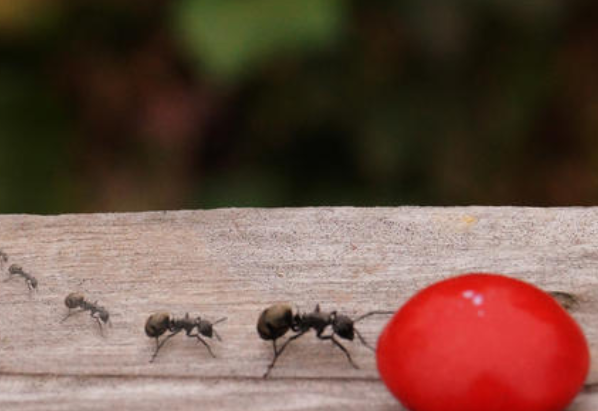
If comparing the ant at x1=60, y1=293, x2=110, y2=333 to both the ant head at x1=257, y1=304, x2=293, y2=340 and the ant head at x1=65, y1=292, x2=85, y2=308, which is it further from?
the ant head at x1=257, y1=304, x2=293, y2=340

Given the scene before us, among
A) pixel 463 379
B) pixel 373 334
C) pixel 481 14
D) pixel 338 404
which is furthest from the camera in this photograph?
pixel 481 14

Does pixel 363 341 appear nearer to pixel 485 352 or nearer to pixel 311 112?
pixel 485 352

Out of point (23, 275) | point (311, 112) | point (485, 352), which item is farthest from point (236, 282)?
point (311, 112)

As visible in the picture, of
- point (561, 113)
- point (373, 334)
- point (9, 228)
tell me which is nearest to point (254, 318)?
point (373, 334)

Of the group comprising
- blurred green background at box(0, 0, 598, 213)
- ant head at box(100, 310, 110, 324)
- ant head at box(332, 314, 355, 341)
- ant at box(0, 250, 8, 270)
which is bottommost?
ant head at box(332, 314, 355, 341)

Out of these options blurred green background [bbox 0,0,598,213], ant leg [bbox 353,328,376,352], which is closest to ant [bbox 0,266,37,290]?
ant leg [bbox 353,328,376,352]

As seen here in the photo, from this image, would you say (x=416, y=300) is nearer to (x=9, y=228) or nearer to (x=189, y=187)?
(x=9, y=228)

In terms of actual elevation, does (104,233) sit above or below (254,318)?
above
